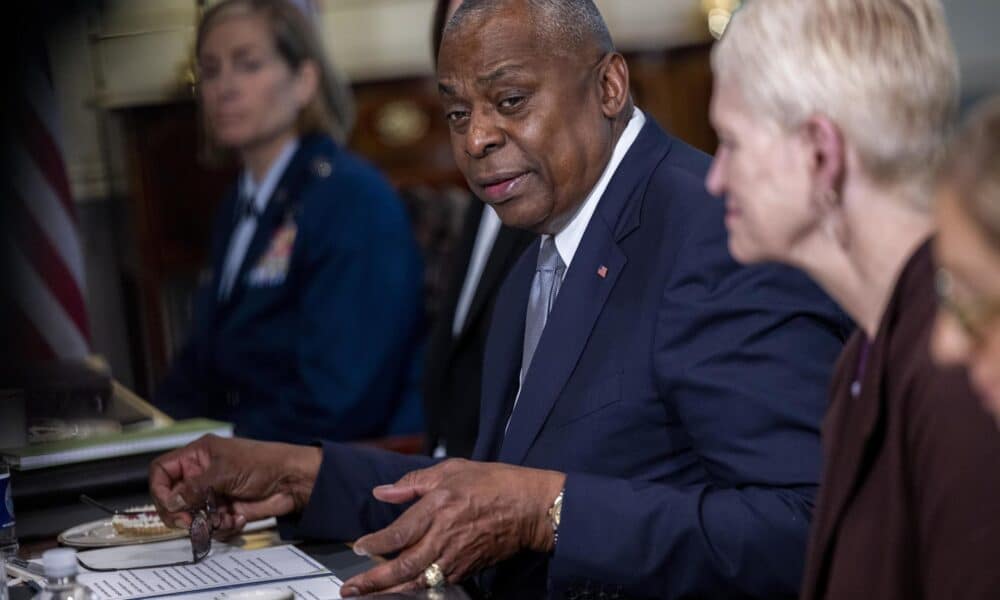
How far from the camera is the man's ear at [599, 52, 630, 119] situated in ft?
7.25

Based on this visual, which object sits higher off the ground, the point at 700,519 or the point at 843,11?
the point at 843,11

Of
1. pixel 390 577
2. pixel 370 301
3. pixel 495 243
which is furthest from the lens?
pixel 370 301

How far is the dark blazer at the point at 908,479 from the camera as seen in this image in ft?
4.16

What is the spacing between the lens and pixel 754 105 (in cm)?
149

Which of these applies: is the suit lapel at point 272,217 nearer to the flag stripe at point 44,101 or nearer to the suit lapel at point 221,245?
the suit lapel at point 221,245

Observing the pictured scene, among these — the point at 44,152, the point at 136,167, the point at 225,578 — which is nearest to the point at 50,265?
the point at 44,152

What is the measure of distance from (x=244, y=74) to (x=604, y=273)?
231 centimetres

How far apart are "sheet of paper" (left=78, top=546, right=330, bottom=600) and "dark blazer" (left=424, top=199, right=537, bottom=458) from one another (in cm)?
96

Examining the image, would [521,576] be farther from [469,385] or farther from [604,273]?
[469,385]

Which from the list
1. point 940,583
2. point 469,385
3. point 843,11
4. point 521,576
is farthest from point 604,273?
point 469,385

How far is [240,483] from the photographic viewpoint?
2.28m

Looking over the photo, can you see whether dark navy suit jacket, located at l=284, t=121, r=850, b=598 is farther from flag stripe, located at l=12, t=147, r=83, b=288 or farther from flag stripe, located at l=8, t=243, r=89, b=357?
flag stripe, located at l=12, t=147, r=83, b=288

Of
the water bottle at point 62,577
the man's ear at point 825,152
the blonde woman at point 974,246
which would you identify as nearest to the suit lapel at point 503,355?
the water bottle at point 62,577

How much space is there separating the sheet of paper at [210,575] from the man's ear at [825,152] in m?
0.93
